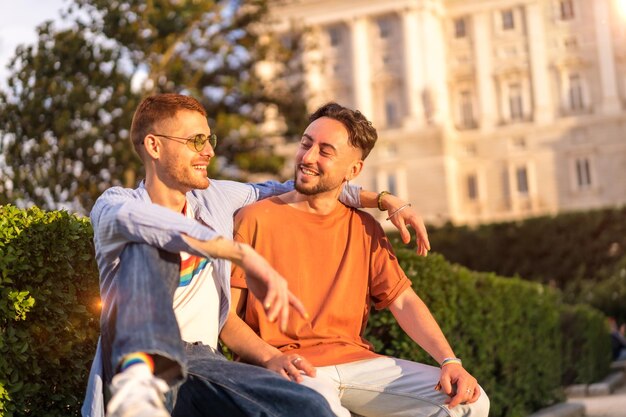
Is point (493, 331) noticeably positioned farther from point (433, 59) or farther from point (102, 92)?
point (433, 59)

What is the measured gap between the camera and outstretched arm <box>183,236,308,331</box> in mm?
2557

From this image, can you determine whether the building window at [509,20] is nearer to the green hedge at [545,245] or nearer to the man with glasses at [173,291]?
the green hedge at [545,245]

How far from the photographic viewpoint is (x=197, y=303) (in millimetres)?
2994

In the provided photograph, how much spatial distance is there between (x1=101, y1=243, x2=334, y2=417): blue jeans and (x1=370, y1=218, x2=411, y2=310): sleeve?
80 centimetres

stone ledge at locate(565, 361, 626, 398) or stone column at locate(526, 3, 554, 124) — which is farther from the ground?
stone column at locate(526, 3, 554, 124)

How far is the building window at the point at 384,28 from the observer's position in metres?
65.6

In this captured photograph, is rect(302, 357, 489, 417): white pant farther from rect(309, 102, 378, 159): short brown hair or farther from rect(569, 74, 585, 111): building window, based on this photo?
rect(569, 74, 585, 111): building window

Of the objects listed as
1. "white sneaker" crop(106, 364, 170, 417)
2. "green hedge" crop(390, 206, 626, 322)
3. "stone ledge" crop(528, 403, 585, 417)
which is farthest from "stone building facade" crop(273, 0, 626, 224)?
"white sneaker" crop(106, 364, 170, 417)

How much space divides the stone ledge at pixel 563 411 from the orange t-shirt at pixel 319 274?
12.6ft

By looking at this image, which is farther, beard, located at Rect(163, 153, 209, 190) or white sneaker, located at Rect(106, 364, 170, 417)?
beard, located at Rect(163, 153, 209, 190)

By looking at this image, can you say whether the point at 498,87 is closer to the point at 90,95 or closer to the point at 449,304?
the point at 90,95

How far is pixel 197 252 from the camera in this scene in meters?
2.63

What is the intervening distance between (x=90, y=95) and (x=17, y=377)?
46.7 feet

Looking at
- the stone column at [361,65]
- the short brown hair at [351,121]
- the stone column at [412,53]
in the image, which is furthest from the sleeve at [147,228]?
the stone column at [361,65]
